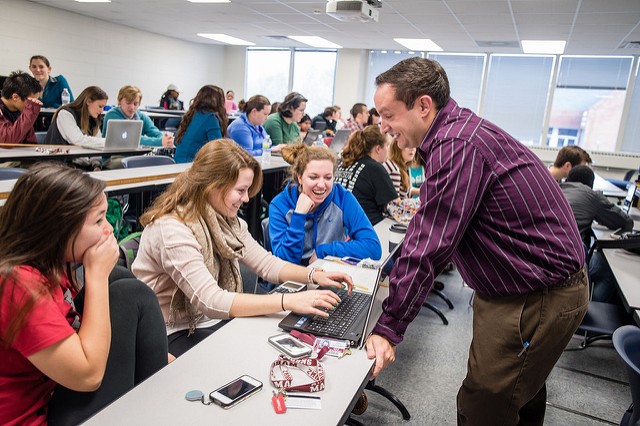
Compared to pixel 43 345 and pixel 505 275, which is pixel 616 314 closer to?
pixel 505 275

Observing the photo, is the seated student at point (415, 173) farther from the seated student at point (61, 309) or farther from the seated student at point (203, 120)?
the seated student at point (61, 309)

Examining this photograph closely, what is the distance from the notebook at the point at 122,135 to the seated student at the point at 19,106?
2.07 ft

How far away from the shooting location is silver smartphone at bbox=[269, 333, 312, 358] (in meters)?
1.22

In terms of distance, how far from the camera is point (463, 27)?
7008 mm

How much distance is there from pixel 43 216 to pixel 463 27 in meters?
7.15

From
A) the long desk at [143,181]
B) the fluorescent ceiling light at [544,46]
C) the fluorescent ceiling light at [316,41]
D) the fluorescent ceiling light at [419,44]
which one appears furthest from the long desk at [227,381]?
the fluorescent ceiling light at [316,41]

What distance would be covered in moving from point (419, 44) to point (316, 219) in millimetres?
7784

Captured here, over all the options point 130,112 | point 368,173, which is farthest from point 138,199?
point 368,173

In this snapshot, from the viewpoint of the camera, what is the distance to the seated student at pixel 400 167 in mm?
3492

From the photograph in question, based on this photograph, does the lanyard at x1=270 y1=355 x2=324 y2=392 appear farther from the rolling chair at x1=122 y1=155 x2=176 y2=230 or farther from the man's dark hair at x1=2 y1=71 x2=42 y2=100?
the man's dark hair at x1=2 y1=71 x2=42 y2=100

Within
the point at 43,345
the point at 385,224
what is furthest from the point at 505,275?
the point at 385,224

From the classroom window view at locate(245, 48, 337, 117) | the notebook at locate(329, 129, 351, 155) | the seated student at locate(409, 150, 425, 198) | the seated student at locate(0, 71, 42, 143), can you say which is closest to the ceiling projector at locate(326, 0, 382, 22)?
the notebook at locate(329, 129, 351, 155)

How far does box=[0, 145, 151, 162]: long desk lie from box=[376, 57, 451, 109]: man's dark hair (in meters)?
3.34

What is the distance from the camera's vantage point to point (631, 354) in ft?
5.13
